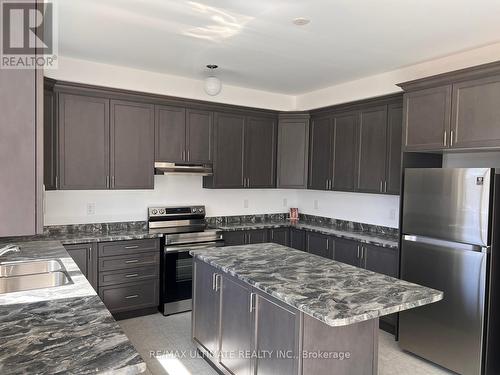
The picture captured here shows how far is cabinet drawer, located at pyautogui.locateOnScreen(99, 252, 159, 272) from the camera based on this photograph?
3703mm

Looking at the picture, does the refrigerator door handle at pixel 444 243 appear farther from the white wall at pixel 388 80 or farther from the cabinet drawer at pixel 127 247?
the cabinet drawer at pixel 127 247

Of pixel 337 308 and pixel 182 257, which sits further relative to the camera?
pixel 182 257

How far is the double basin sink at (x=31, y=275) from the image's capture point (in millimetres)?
2271

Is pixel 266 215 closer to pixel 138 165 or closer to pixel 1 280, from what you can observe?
pixel 138 165

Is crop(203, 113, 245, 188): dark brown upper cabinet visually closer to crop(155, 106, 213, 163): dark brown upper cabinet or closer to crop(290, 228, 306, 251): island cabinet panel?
crop(155, 106, 213, 163): dark brown upper cabinet

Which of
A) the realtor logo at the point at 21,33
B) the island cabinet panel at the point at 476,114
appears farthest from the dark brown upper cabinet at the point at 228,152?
the realtor logo at the point at 21,33

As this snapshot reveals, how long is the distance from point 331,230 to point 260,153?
1378 millimetres

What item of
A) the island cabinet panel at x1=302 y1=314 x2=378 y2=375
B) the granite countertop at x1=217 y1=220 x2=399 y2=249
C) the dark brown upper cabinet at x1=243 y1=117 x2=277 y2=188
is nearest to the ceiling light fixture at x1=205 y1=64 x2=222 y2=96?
the dark brown upper cabinet at x1=243 y1=117 x2=277 y2=188

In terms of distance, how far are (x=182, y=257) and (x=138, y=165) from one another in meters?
1.12

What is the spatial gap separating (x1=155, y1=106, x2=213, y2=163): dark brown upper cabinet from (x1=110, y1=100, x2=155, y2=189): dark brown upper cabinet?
0.11m

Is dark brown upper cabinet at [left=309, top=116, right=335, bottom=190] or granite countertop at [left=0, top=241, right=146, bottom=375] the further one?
dark brown upper cabinet at [left=309, top=116, right=335, bottom=190]

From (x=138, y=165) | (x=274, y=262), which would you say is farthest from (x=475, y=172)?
(x=138, y=165)

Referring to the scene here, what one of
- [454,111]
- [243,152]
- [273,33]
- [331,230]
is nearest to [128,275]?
[243,152]

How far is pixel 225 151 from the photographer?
183 inches
